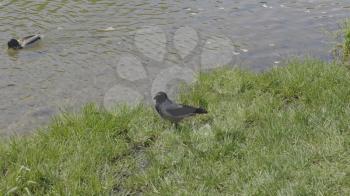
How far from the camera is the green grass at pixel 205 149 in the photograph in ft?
17.2

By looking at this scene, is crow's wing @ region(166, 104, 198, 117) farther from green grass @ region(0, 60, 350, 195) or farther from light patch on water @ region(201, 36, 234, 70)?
light patch on water @ region(201, 36, 234, 70)

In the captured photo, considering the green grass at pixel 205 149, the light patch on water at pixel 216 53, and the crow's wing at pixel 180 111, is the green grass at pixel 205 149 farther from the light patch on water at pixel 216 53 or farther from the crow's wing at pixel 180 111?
the light patch on water at pixel 216 53

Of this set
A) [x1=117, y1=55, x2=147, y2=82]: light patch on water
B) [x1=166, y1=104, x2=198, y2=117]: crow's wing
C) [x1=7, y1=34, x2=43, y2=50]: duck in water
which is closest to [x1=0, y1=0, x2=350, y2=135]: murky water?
[x1=117, y1=55, x2=147, y2=82]: light patch on water

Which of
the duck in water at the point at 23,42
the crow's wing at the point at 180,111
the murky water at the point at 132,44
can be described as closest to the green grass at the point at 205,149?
the crow's wing at the point at 180,111

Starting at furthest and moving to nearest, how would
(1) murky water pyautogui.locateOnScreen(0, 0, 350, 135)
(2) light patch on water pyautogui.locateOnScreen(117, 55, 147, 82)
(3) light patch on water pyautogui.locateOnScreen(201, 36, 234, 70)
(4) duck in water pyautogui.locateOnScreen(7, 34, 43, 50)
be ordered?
(4) duck in water pyautogui.locateOnScreen(7, 34, 43, 50)
(3) light patch on water pyautogui.locateOnScreen(201, 36, 234, 70)
(2) light patch on water pyautogui.locateOnScreen(117, 55, 147, 82)
(1) murky water pyautogui.locateOnScreen(0, 0, 350, 135)

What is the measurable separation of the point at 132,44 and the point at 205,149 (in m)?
5.52

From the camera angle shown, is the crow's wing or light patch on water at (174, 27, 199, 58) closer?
the crow's wing

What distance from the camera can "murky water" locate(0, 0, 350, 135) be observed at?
8.74m

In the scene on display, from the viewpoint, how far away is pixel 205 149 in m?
6.09

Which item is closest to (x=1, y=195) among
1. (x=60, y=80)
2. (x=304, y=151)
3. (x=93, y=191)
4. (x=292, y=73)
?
(x=93, y=191)

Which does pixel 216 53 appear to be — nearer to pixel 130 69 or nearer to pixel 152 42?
pixel 152 42

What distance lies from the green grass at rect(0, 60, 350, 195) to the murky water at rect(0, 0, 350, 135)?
144cm

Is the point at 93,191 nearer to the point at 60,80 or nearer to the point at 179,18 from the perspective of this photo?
the point at 60,80

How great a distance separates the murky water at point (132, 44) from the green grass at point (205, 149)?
1.44 metres
